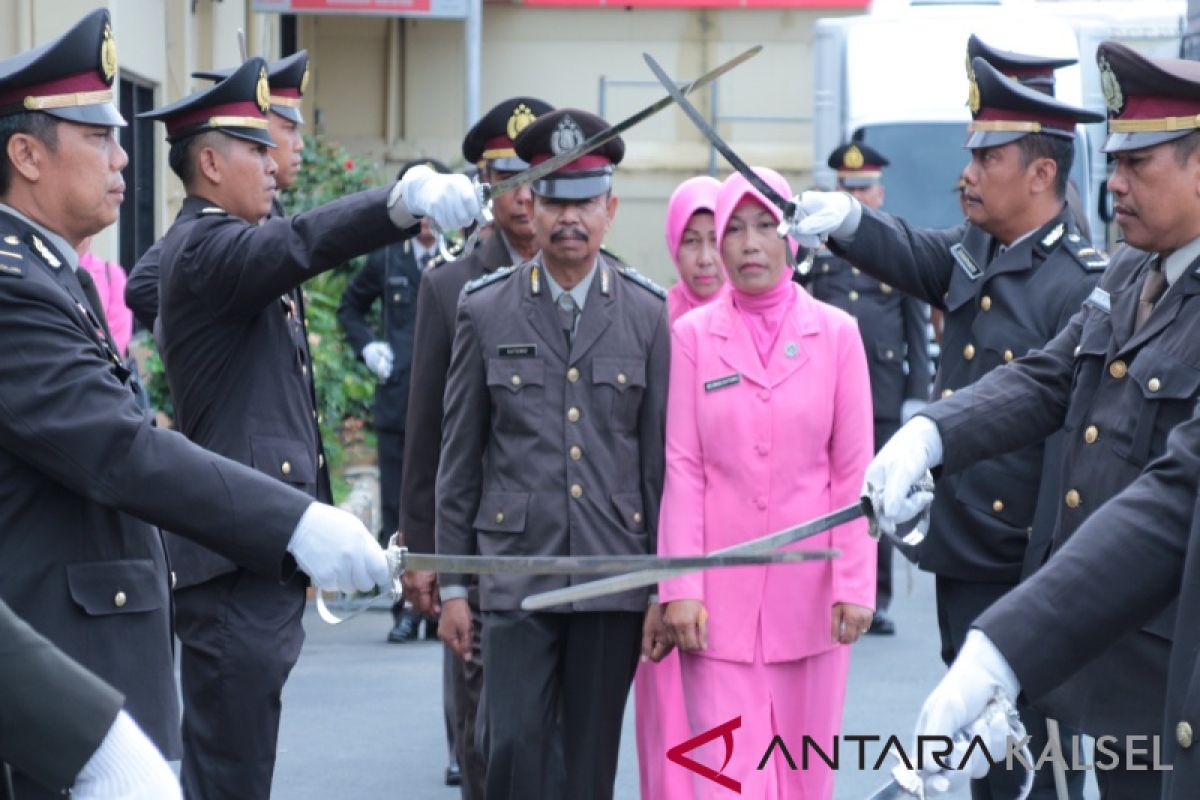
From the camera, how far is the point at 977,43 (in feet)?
19.6

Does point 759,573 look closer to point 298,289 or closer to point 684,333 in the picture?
point 684,333

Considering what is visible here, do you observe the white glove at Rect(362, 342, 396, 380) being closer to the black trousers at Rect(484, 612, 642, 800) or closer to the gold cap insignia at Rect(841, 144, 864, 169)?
the gold cap insignia at Rect(841, 144, 864, 169)

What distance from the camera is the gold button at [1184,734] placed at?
Answer: 10.3 ft

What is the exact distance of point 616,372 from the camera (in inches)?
213

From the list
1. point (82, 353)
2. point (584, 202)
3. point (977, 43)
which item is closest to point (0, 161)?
point (82, 353)

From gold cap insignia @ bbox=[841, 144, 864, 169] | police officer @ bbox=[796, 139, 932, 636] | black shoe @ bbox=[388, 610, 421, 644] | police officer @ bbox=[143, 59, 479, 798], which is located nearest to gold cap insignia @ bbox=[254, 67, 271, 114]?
police officer @ bbox=[143, 59, 479, 798]

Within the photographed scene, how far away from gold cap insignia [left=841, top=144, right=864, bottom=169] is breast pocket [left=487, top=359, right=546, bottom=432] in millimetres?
7517

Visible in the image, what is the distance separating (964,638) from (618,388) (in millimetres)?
1225

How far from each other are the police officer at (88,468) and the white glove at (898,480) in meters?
1.07

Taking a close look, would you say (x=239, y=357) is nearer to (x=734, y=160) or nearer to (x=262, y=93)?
(x=262, y=93)

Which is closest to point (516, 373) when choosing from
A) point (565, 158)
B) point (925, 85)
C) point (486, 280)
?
point (486, 280)

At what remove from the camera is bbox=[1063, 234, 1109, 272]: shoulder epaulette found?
18.7 feet

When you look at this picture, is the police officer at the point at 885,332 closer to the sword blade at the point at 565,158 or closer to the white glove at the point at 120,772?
the sword blade at the point at 565,158

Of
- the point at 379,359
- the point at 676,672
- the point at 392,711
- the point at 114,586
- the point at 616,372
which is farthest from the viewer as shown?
the point at 379,359
